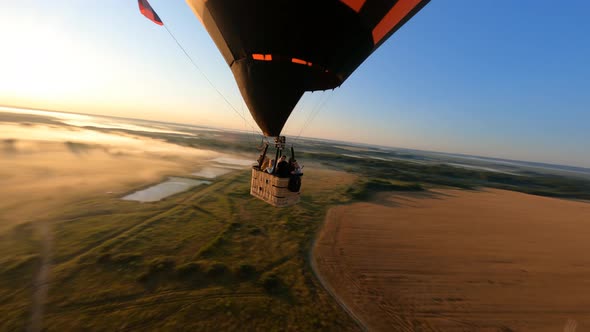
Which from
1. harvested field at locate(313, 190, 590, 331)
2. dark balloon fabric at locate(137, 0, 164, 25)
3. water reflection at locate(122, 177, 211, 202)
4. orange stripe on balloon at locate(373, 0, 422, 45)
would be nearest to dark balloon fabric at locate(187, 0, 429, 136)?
orange stripe on balloon at locate(373, 0, 422, 45)

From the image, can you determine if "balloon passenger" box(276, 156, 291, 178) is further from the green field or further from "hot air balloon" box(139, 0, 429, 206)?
the green field

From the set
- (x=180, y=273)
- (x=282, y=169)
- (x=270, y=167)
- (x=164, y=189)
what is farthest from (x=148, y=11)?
(x=164, y=189)

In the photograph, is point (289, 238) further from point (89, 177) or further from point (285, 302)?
point (89, 177)

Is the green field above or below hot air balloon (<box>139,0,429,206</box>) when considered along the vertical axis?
below

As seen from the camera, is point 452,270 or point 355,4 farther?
point 452,270

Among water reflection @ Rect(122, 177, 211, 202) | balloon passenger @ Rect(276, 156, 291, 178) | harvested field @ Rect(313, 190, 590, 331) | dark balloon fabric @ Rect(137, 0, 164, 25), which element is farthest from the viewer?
water reflection @ Rect(122, 177, 211, 202)

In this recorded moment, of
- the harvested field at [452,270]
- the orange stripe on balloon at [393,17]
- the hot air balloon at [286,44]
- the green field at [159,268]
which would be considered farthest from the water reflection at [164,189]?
the orange stripe on balloon at [393,17]

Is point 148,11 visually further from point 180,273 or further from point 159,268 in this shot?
point 180,273
